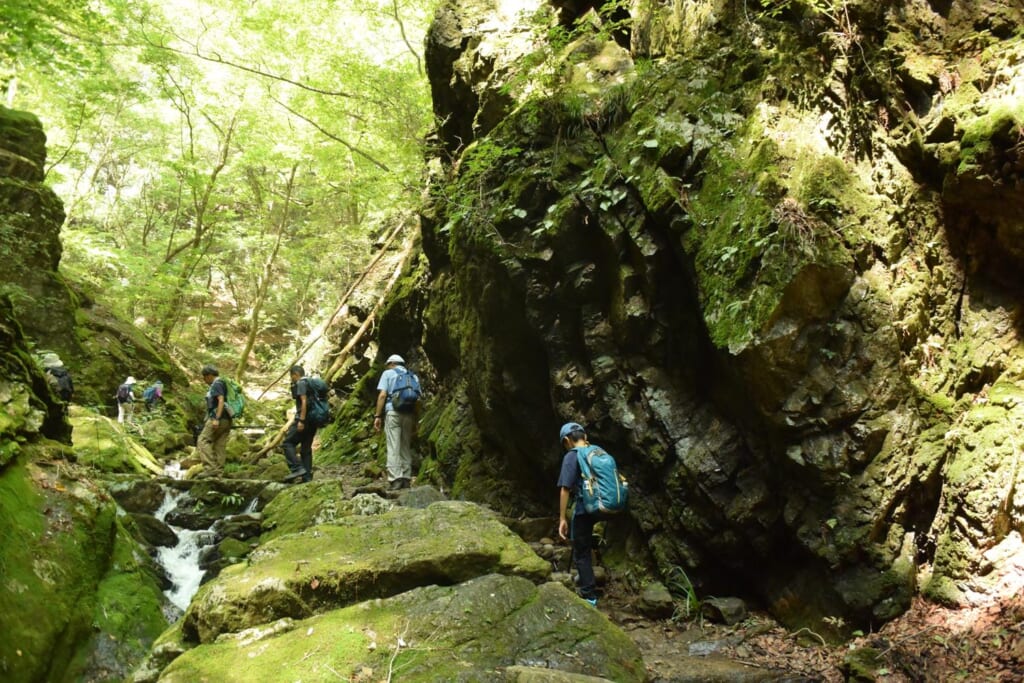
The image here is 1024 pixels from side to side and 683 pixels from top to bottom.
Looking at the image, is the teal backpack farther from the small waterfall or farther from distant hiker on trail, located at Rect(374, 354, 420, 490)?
the small waterfall

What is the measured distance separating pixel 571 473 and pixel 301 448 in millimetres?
6855

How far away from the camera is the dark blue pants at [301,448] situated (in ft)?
37.3

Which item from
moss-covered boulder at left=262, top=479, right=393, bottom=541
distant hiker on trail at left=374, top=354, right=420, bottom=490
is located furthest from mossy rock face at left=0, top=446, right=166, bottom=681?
distant hiker on trail at left=374, top=354, right=420, bottom=490

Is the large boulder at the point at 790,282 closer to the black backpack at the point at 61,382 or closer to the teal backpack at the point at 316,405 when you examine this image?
the teal backpack at the point at 316,405

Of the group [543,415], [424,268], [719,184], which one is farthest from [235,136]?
[719,184]

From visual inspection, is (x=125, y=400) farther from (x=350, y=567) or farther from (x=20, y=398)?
(x=350, y=567)

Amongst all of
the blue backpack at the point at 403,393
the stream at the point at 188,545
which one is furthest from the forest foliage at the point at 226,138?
the stream at the point at 188,545

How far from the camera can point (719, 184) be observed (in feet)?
24.0

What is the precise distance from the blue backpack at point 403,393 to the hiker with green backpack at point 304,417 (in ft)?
5.20

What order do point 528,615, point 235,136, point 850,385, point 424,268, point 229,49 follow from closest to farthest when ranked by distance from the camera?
point 528,615 → point 850,385 → point 424,268 → point 229,49 → point 235,136

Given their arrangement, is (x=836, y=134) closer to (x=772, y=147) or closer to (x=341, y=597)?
(x=772, y=147)

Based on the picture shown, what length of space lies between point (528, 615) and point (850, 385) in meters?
4.06

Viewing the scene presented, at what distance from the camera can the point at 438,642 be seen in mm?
4223

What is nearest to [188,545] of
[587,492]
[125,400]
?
[587,492]
